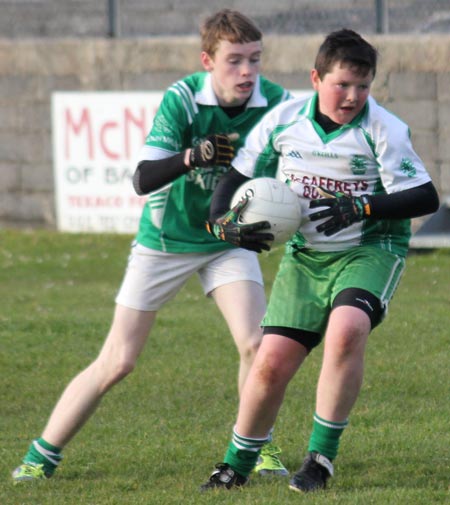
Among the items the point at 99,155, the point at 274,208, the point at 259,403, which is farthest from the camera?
the point at 99,155

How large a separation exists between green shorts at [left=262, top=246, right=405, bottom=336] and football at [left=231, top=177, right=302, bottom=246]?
0.65 feet

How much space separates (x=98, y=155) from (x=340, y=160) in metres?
9.08

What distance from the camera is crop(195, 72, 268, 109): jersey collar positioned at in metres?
5.70

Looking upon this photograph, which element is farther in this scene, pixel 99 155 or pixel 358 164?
pixel 99 155

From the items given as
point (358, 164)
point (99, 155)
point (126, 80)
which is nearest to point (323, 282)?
point (358, 164)

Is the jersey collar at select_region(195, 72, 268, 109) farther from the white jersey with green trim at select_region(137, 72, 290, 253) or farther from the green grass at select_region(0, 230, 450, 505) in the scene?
the green grass at select_region(0, 230, 450, 505)

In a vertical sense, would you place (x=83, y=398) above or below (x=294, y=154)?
below

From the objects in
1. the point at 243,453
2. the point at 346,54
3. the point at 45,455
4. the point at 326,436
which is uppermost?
the point at 346,54

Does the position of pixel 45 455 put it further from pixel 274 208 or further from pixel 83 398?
pixel 274 208

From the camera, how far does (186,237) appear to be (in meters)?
5.79

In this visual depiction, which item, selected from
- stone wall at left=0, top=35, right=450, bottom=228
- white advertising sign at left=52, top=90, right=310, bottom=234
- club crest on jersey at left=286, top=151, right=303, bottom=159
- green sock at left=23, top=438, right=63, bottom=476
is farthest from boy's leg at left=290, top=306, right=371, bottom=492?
white advertising sign at left=52, top=90, right=310, bottom=234

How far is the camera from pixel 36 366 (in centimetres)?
832

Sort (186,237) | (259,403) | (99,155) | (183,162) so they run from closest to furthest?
(259,403)
(183,162)
(186,237)
(99,155)

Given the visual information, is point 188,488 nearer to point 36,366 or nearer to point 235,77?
point 235,77
